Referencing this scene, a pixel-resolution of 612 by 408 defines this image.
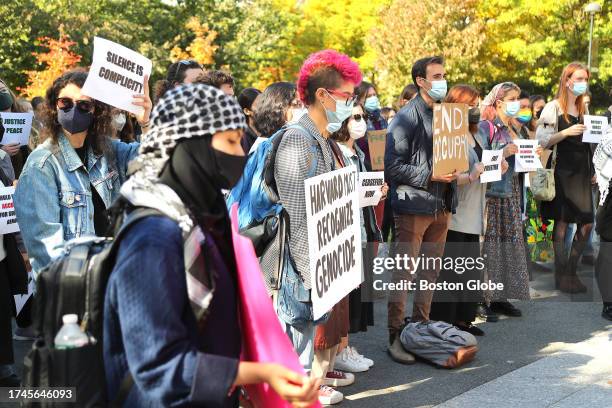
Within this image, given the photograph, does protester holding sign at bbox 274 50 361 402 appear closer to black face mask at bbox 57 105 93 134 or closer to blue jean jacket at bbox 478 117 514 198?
black face mask at bbox 57 105 93 134

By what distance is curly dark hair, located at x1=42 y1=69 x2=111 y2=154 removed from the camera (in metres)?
3.60

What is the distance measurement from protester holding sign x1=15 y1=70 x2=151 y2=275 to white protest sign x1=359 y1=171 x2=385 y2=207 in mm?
2319

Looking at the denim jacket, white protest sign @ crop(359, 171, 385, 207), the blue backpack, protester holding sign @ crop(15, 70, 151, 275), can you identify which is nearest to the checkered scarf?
protester holding sign @ crop(15, 70, 151, 275)

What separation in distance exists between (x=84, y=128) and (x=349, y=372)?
9.98ft

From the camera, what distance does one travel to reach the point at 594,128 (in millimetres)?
8094

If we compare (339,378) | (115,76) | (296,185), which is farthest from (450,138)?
(115,76)

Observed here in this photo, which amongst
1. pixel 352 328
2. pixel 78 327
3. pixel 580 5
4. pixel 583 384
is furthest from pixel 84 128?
pixel 580 5

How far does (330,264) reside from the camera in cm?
410

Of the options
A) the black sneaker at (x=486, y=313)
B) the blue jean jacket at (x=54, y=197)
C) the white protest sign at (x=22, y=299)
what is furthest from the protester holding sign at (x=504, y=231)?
the blue jean jacket at (x=54, y=197)

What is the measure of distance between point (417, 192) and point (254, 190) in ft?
6.78

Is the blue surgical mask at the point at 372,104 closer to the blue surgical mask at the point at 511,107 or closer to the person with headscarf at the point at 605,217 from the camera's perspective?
the blue surgical mask at the point at 511,107

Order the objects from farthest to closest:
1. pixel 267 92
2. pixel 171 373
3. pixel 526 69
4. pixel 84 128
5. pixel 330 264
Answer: pixel 526 69, pixel 267 92, pixel 330 264, pixel 84 128, pixel 171 373

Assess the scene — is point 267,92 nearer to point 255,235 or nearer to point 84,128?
point 255,235

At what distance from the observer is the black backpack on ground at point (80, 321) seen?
6.73ft
